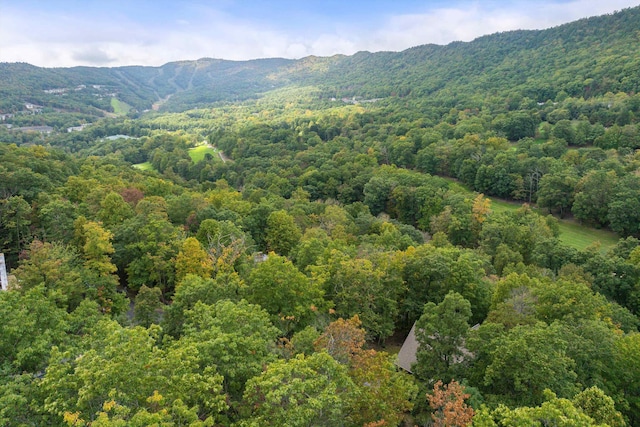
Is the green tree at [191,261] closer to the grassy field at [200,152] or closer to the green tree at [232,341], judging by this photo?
the green tree at [232,341]

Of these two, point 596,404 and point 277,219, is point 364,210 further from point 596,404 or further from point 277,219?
point 596,404

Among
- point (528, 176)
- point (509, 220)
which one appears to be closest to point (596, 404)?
point (509, 220)

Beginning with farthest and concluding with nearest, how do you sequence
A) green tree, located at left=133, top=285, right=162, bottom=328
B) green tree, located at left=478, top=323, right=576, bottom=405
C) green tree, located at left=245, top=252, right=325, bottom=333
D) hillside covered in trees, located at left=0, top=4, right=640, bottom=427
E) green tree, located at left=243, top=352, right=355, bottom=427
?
green tree, located at left=245, top=252, right=325, bottom=333 → green tree, located at left=133, top=285, right=162, bottom=328 → green tree, located at left=478, top=323, right=576, bottom=405 → hillside covered in trees, located at left=0, top=4, right=640, bottom=427 → green tree, located at left=243, top=352, right=355, bottom=427

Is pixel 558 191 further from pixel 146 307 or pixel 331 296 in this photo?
pixel 146 307

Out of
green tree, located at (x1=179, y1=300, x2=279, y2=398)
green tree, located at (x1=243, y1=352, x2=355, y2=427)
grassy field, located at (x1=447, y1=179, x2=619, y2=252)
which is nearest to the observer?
green tree, located at (x1=243, y1=352, x2=355, y2=427)

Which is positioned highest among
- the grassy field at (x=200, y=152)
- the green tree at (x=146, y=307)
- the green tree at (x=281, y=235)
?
the green tree at (x=146, y=307)

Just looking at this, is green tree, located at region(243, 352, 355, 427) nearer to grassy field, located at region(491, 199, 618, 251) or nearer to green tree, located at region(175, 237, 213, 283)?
green tree, located at region(175, 237, 213, 283)

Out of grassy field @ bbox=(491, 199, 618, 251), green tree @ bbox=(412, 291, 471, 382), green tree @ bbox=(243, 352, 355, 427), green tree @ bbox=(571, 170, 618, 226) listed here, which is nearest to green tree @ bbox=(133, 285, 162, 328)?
green tree @ bbox=(243, 352, 355, 427)

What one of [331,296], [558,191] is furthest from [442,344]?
[558,191]

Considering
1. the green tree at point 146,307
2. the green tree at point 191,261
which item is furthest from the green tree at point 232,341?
the green tree at point 191,261
